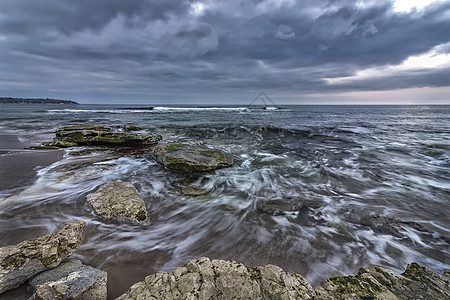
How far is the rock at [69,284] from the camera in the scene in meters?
2.02

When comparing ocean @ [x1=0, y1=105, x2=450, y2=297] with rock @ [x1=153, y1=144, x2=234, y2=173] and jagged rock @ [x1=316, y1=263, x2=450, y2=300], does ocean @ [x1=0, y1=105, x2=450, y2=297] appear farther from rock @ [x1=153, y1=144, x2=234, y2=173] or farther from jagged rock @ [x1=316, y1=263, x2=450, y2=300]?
jagged rock @ [x1=316, y1=263, x2=450, y2=300]

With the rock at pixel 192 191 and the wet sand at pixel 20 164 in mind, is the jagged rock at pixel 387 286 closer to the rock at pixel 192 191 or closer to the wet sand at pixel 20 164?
the rock at pixel 192 191

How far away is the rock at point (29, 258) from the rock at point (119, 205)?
4.07 feet

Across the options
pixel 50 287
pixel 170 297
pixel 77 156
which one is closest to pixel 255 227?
pixel 170 297

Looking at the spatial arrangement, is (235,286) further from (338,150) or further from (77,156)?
(338,150)

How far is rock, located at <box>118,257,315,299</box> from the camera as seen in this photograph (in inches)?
80.1

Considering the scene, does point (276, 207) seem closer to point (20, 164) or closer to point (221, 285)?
point (221, 285)

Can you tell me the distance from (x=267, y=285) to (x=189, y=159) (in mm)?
5265

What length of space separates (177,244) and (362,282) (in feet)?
8.88

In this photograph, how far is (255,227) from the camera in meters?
3.96

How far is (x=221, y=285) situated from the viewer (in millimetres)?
2131

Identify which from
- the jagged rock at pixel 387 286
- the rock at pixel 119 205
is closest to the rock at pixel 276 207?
the jagged rock at pixel 387 286

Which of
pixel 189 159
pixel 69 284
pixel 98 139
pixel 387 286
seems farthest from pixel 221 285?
pixel 98 139

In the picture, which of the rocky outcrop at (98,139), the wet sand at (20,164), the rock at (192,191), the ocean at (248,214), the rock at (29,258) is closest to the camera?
the rock at (29,258)
